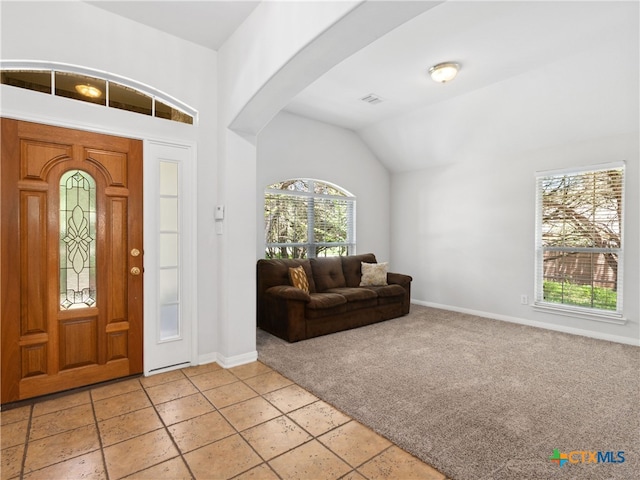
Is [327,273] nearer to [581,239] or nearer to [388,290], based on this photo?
[388,290]

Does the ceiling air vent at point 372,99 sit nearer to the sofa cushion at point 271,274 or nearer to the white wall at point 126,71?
the white wall at point 126,71

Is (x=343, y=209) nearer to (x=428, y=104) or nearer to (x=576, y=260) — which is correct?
(x=428, y=104)

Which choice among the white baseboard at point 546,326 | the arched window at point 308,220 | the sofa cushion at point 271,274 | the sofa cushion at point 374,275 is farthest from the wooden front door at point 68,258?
the white baseboard at point 546,326

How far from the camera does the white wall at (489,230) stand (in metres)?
3.84

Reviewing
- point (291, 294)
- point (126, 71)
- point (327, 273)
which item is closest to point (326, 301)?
point (291, 294)

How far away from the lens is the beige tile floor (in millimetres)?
1741

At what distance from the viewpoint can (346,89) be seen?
4.18m

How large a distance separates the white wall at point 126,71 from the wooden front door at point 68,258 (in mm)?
159

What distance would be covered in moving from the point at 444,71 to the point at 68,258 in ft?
12.8

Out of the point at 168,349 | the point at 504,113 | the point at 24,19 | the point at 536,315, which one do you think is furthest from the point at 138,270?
the point at 536,315

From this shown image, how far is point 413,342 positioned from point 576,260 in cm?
245

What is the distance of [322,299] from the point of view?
4.02 meters

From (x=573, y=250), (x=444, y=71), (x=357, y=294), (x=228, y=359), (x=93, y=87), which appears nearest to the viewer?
(x=93, y=87)

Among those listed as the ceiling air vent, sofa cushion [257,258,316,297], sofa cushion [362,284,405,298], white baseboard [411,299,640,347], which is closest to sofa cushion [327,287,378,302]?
sofa cushion [362,284,405,298]
